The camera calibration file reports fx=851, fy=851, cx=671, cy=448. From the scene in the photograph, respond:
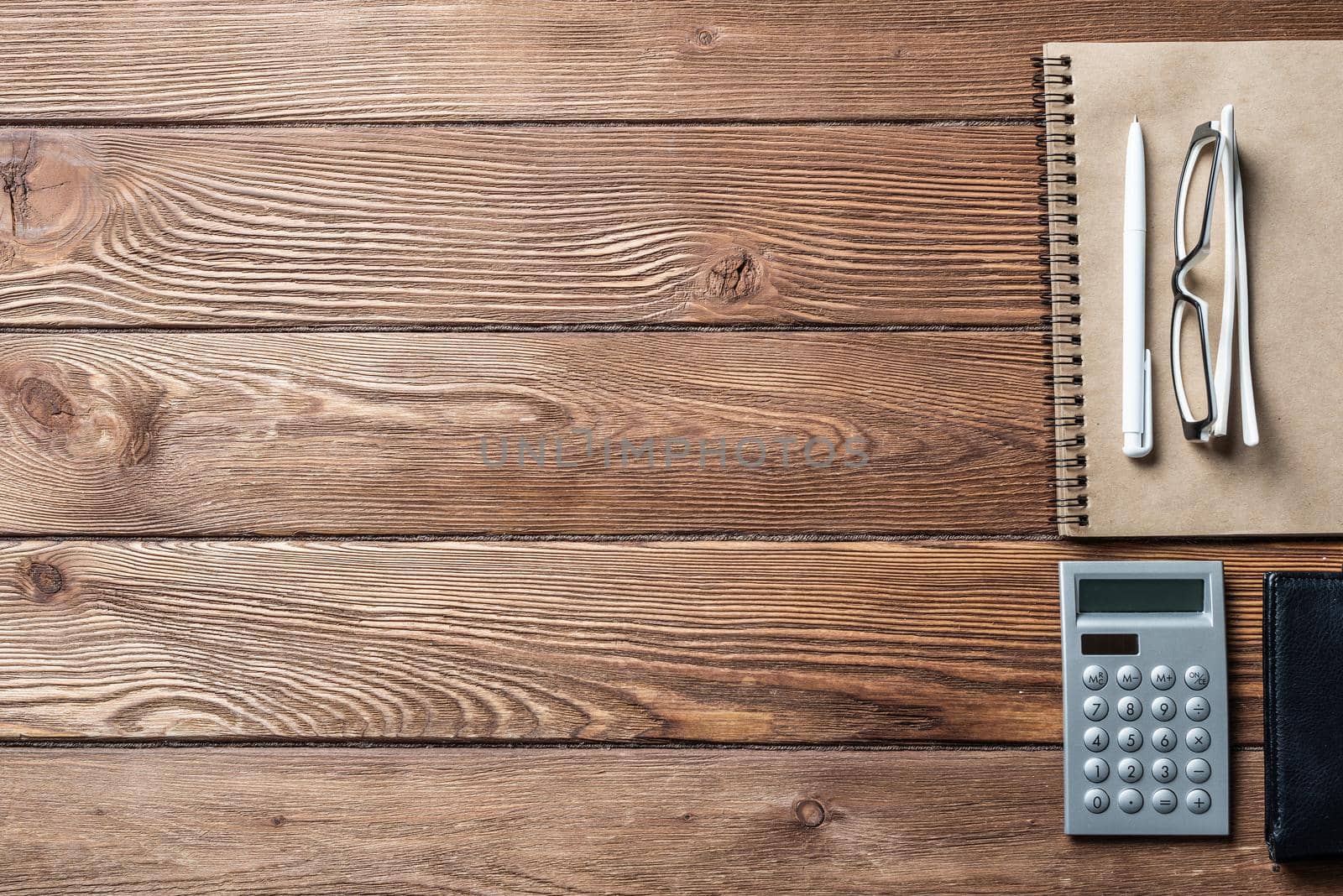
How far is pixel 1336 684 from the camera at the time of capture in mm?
553

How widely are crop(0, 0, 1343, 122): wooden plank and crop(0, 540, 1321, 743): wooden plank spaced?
12.2 inches

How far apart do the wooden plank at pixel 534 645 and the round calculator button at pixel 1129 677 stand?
0.06 metres

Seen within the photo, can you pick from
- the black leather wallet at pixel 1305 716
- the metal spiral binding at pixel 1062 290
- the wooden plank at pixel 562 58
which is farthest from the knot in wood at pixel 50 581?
the black leather wallet at pixel 1305 716

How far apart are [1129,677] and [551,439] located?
415 mm

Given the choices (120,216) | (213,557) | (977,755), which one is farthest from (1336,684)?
(120,216)

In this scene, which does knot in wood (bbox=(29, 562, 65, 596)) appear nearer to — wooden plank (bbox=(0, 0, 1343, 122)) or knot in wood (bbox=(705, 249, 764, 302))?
wooden plank (bbox=(0, 0, 1343, 122))

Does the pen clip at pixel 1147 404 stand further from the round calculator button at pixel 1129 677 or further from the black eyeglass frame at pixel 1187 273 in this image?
the round calculator button at pixel 1129 677

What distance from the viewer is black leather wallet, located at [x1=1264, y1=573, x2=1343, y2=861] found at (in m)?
0.55

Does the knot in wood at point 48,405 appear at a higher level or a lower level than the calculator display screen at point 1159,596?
higher

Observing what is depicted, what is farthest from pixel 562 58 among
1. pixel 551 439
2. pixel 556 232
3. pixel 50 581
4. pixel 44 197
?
pixel 50 581

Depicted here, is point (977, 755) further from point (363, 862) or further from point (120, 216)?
point (120, 216)

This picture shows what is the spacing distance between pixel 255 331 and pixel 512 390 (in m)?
0.18

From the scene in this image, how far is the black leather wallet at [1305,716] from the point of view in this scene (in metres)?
0.55

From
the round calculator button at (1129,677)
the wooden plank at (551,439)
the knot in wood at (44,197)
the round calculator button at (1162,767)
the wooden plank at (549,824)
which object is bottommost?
the wooden plank at (549,824)
